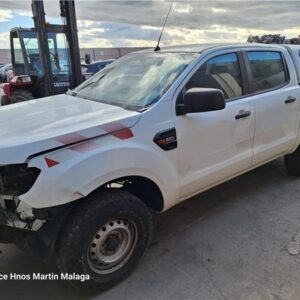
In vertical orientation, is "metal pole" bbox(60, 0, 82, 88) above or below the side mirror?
above

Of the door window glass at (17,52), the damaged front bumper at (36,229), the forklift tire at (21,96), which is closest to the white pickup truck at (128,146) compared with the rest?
the damaged front bumper at (36,229)

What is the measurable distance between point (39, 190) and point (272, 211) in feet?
8.72

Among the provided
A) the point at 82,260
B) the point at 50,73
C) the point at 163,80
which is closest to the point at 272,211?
the point at 163,80

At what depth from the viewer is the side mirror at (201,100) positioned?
2.96 m

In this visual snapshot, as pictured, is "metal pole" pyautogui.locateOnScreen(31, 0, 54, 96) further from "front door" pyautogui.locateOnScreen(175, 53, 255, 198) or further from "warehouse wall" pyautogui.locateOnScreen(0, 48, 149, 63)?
"warehouse wall" pyautogui.locateOnScreen(0, 48, 149, 63)

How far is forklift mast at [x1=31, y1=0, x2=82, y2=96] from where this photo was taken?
24.3 feet

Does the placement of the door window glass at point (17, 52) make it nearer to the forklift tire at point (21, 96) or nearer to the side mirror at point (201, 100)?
the forklift tire at point (21, 96)

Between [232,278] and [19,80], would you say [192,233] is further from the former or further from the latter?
[19,80]

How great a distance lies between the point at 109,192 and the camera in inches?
107

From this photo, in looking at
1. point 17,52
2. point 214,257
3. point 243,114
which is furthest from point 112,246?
point 17,52

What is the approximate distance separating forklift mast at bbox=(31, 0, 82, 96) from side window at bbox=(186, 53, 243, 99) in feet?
16.0

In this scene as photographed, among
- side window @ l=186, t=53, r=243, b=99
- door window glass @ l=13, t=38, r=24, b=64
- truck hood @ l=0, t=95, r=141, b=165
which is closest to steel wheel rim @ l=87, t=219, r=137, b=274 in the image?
truck hood @ l=0, t=95, r=141, b=165

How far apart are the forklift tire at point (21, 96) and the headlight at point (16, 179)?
5.97 metres

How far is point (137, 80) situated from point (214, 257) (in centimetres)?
171
